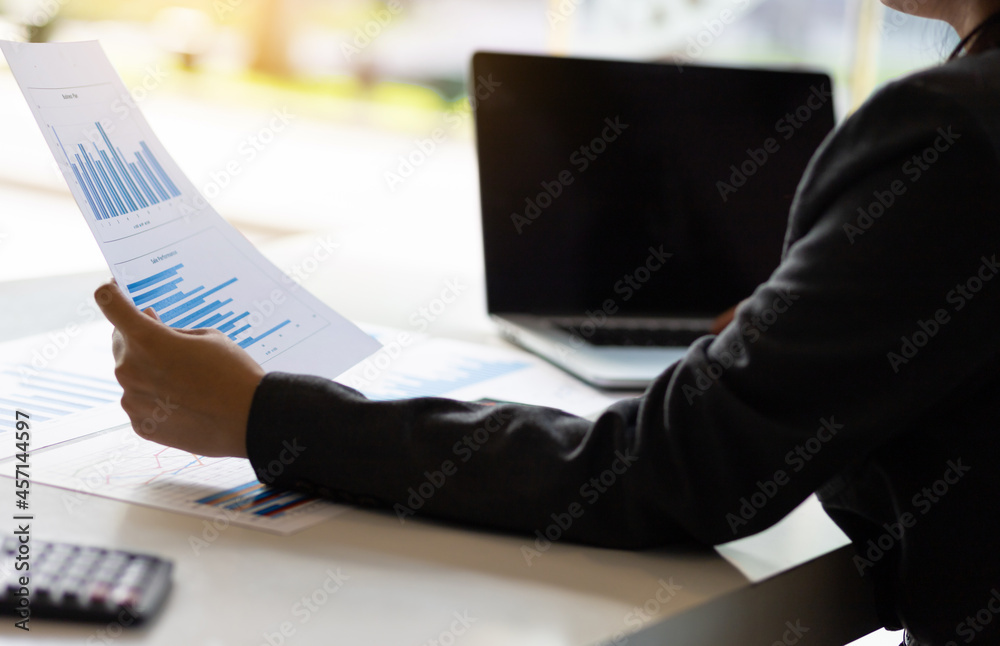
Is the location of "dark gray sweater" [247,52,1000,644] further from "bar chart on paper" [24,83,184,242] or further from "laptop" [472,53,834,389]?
"laptop" [472,53,834,389]

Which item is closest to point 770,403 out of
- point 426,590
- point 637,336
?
point 426,590

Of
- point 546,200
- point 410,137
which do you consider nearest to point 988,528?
point 546,200

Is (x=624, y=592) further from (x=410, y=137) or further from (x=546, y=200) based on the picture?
(x=410, y=137)

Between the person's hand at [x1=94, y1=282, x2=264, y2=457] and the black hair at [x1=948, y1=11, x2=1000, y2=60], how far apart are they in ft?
1.93

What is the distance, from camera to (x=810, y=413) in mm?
594

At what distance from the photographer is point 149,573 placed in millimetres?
518

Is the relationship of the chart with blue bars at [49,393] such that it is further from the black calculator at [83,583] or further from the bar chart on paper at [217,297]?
the black calculator at [83,583]

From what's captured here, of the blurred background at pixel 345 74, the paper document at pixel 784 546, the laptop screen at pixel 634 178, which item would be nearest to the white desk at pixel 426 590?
the paper document at pixel 784 546

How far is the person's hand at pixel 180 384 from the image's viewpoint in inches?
26.7

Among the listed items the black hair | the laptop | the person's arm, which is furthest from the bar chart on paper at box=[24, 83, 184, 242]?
the black hair

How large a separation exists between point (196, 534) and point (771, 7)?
3880 millimetres

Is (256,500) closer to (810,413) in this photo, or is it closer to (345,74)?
(810,413)

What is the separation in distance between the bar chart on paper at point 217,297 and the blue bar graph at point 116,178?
46 mm

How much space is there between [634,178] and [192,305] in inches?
27.5
